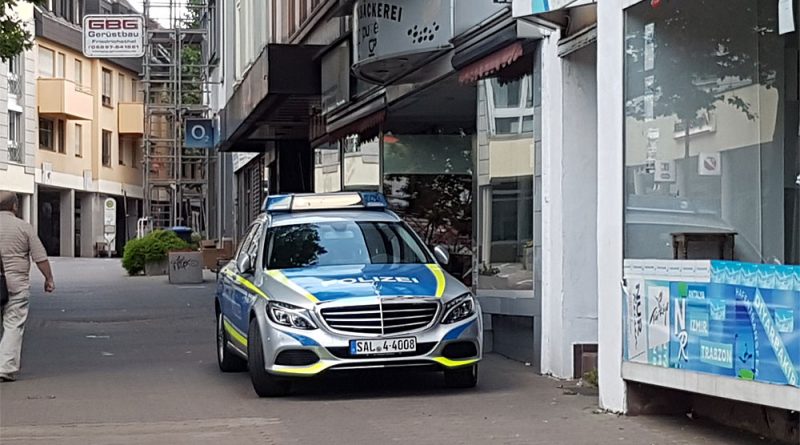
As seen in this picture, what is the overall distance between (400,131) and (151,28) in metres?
32.7

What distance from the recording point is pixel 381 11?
51.9ft

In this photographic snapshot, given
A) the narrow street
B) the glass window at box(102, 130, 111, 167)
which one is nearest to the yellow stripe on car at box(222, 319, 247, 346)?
the narrow street

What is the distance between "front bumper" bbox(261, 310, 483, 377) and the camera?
33.9 feet

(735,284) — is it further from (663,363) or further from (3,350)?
(3,350)

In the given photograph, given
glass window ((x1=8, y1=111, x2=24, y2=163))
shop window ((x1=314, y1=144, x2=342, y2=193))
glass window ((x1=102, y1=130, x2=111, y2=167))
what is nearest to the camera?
shop window ((x1=314, y1=144, x2=342, y2=193))

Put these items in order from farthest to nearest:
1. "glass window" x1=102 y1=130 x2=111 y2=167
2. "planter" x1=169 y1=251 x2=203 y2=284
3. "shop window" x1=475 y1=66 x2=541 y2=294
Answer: "glass window" x1=102 y1=130 x2=111 y2=167 < "planter" x1=169 y1=251 x2=203 y2=284 < "shop window" x1=475 y1=66 x2=541 y2=294

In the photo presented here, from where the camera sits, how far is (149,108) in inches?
1924

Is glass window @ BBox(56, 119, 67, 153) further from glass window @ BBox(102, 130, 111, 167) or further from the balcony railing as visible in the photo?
the balcony railing

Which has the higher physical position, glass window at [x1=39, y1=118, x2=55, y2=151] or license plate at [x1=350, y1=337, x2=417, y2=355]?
glass window at [x1=39, y1=118, x2=55, y2=151]

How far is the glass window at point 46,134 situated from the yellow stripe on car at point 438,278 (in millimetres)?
44788

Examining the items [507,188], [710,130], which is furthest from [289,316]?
[507,188]

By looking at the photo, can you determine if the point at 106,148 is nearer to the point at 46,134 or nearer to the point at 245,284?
the point at 46,134

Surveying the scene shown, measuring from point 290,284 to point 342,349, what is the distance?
823mm

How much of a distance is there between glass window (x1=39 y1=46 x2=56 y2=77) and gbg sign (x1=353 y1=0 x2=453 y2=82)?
3925 cm
